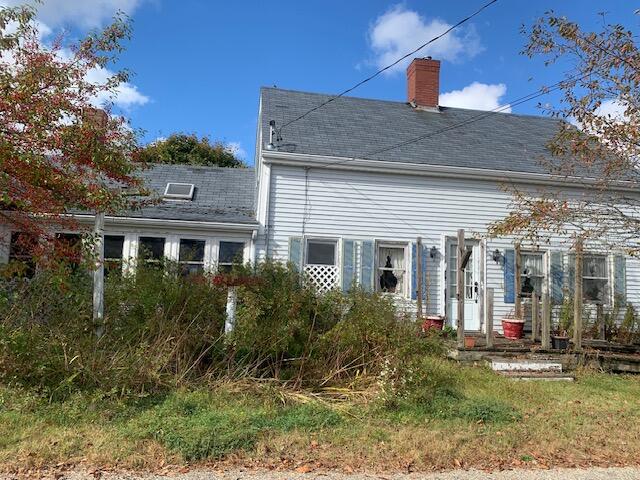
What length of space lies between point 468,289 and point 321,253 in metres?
3.77

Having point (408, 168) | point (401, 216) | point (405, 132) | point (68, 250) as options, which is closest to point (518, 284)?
point (401, 216)

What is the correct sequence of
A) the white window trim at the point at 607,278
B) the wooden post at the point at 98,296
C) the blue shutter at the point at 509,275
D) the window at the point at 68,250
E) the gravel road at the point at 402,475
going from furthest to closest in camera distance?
the white window trim at the point at 607,278 → the blue shutter at the point at 509,275 → the wooden post at the point at 98,296 → the window at the point at 68,250 → the gravel road at the point at 402,475

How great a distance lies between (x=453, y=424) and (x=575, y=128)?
16.3 ft

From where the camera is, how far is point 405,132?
1410 cm

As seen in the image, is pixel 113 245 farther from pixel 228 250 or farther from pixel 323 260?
pixel 323 260

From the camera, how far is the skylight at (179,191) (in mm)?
12867

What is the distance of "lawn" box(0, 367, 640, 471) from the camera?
4.35 meters

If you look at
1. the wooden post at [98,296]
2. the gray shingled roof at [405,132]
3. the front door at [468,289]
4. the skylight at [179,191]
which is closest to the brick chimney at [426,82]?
the gray shingled roof at [405,132]

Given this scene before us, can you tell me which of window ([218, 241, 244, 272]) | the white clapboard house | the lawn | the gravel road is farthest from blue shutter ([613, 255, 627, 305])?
the gravel road

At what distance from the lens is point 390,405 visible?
584 centimetres

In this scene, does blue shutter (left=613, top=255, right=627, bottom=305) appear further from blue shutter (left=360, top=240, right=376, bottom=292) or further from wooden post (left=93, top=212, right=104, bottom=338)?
wooden post (left=93, top=212, right=104, bottom=338)

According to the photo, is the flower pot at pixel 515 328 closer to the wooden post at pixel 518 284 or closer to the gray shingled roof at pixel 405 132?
the wooden post at pixel 518 284

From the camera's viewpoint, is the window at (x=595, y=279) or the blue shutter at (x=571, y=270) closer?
the blue shutter at (x=571, y=270)

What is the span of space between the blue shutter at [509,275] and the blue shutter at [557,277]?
1.05m
